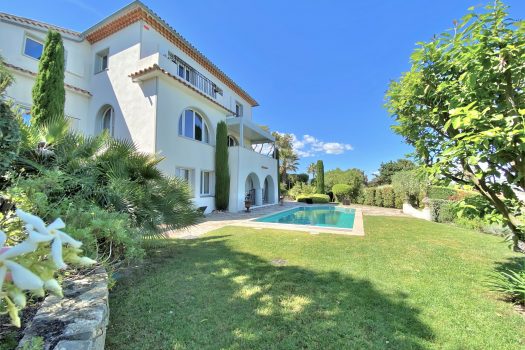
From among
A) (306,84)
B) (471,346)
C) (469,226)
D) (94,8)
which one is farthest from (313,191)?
(471,346)

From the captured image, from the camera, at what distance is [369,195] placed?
27672 mm

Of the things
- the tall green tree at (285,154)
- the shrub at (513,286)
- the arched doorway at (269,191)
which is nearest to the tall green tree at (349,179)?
the tall green tree at (285,154)

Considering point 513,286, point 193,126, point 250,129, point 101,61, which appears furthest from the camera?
point 250,129

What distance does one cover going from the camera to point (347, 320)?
361cm

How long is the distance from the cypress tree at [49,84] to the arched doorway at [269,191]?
59.1 feet

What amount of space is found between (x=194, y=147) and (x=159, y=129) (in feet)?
9.34

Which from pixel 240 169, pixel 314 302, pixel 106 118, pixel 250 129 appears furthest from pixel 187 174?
pixel 314 302

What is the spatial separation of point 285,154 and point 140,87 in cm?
3037

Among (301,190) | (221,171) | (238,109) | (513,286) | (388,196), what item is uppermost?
(238,109)

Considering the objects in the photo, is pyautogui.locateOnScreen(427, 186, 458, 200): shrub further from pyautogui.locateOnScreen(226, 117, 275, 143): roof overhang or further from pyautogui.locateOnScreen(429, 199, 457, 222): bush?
pyautogui.locateOnScreen(226, 117, 275, 143): roof overhang

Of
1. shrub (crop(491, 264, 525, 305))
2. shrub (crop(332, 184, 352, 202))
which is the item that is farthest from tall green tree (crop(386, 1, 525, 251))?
shrub (crop(332, 184, 352, 202))

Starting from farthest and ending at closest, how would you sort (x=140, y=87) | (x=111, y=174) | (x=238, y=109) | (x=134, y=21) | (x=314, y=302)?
(x=238, y=109), (x=134, y=21), (x=140, y=87), (x=111, y=174), (x=314, y=302)

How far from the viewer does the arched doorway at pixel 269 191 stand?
84.6 ft

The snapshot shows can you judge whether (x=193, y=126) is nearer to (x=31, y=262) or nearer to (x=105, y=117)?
(x=105, y=117)
